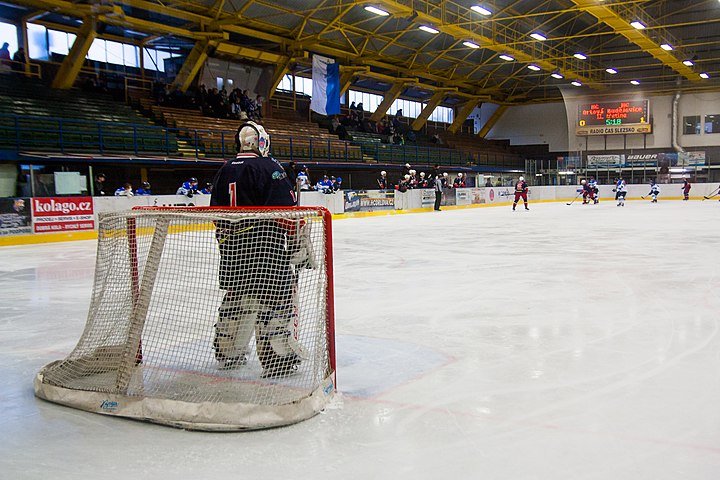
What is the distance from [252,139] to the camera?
3424 millimetres

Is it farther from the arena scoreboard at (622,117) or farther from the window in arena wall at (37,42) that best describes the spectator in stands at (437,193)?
the window in arena wall at (37,42)

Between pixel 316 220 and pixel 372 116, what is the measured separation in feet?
109

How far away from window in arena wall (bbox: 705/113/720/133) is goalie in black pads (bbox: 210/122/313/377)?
40189mm

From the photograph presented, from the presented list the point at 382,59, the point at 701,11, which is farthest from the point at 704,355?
the point at 701,11

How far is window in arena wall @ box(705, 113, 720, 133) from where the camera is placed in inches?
1449

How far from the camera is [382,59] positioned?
101 feet

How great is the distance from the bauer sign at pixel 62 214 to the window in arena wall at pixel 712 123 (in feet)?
118

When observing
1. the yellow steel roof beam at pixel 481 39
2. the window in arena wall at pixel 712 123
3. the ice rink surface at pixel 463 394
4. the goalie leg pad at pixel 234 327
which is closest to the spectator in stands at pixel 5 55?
the yellow steel roof beam at pixel 481 39

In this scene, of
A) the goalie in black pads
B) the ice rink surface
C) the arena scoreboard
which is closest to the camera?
the ice rink surface

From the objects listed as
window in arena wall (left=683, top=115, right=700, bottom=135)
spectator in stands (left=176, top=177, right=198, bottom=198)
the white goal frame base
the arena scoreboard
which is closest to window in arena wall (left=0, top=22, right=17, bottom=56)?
spectator in stands (left=176, top=177, right=198, bottom=198)

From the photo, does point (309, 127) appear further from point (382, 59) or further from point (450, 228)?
point (450, 228)

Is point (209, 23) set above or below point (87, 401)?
above

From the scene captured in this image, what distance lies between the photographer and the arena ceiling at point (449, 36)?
2228 centimetres

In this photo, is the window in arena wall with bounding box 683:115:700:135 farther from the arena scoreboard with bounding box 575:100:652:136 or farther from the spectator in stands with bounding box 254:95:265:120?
the spectator in stands with bounding box 254:95:265:120
